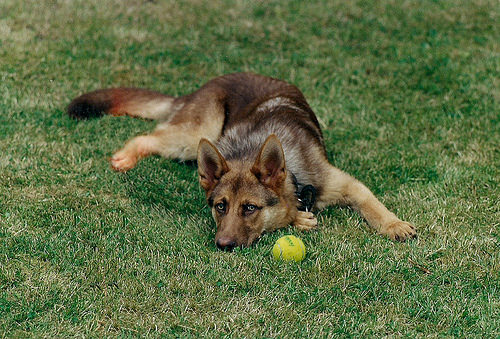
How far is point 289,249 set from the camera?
5.03m

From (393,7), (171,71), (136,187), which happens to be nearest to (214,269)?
(136,187)

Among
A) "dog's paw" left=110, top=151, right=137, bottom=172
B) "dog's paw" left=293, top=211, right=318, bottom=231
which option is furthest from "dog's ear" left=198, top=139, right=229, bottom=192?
"dog's paw" left=110, top=151, right=137, bottom=172

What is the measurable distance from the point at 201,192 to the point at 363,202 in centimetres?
176

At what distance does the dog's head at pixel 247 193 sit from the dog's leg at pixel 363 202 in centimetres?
57

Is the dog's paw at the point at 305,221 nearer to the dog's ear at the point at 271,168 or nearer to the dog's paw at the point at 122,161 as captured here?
the dog's ear at the point at 271,168

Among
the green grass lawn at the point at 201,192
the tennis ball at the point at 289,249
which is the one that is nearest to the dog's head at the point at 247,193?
the green grass lawn at the point at 201,192

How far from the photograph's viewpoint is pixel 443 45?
10.1m

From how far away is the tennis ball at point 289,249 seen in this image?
5027mm

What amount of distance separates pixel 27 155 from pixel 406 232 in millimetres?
4342

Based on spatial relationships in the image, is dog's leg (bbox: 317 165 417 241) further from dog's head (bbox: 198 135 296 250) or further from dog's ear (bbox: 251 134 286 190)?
dog's ear (bbox: 251 134 286 190)

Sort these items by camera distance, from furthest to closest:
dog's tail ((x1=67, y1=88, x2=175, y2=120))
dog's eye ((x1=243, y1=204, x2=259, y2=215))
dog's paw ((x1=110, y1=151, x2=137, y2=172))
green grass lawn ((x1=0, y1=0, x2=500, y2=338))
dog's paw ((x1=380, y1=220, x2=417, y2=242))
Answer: dog's tail ((x1=67, y1=88, x2=175, y2=120))
dog's paw ((x1=110, y1=151, x2=137, y2=172))
dog's paw ((x1=380, y1=220, x2=417, y2=242))
dog's eye ((x1=243, y1=204, x2=259, y2=215))
green grass lawn ((x1=0, y1=0, x2=500, y2=338))

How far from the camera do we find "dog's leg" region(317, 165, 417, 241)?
18.1ft

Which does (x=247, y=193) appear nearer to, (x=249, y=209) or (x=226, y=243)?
(x=249, y=209)

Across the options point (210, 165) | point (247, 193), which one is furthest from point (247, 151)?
point (247, 193)
